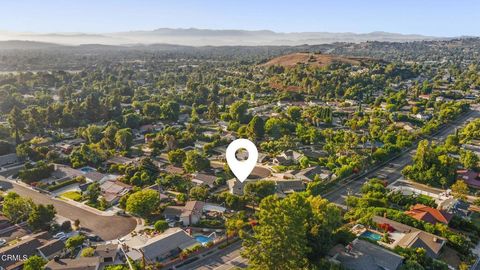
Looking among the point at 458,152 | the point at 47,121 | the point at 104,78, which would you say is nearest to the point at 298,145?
the point at 458,152

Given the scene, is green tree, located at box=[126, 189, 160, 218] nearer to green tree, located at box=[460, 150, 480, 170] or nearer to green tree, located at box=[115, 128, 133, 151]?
green tree, located at box=[115, 128, 133, 151]

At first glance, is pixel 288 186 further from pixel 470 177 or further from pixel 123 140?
pixel 123 140

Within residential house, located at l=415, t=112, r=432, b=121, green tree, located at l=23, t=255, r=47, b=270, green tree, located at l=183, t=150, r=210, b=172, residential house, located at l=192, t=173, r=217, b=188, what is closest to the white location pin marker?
residential house, located at l=192, t=173, r=217, b=188

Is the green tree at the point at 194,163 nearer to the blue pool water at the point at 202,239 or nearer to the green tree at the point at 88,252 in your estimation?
the blue pool water at the point at 202,239

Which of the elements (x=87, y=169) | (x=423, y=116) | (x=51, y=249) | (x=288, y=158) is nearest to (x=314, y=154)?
(x=288, y=158)

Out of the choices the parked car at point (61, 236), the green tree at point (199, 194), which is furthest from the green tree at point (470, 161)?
the parked car at point (61, 236)

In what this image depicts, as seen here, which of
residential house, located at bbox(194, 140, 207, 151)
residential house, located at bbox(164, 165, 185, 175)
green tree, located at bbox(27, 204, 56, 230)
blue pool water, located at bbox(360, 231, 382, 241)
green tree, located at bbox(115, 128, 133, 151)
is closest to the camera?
blue pool water, located at bbox(360, 231, 382, 241)
